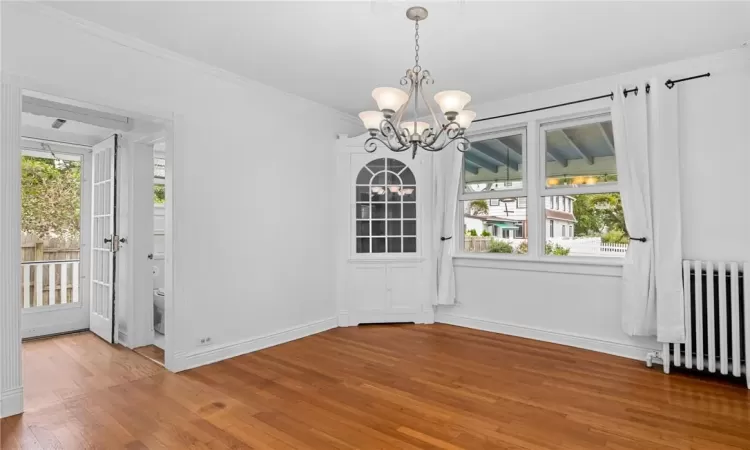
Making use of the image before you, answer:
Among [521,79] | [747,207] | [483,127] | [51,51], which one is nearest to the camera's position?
[51,51]

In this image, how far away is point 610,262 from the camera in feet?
12.4

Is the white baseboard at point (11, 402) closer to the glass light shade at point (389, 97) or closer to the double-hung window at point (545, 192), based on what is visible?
the glass light shade at point (389, 97)

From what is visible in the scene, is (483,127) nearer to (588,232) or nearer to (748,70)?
(588,232)

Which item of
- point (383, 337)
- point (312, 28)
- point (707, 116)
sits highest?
point (312, 28)

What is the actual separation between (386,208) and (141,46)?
2.94 metres

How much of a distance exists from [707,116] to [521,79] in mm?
1534

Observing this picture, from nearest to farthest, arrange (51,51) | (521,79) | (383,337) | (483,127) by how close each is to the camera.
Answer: (51,51) < (521,79) < (383,337) < (483,127)

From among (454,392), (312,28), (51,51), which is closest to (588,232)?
(454,392)

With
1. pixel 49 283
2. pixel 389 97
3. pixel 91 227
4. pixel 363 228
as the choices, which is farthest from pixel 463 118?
pixel 49 283

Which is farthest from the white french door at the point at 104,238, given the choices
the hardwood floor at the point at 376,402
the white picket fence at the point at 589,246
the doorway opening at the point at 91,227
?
the white picket fence at the point at 589,246

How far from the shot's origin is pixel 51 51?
264 centimetres

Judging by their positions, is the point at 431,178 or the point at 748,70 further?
the point at 431,178

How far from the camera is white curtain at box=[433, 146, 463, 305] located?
4.73 metres

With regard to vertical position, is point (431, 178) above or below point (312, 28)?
below
